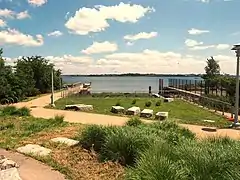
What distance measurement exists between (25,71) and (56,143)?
28.1 m

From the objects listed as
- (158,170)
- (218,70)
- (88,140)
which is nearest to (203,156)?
(158,170)

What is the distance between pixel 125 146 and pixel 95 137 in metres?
1.29

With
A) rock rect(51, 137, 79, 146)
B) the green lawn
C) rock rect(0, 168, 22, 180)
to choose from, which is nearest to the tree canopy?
the green lawn

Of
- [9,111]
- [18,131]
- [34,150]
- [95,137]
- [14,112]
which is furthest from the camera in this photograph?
[9,111]

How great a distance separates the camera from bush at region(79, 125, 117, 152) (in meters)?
7.00

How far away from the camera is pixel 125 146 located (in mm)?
6094

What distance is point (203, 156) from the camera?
4.62 m

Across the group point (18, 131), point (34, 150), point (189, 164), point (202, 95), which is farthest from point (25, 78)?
point (189, 164)

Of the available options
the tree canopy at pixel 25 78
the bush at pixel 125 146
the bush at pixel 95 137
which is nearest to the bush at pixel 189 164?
the bush at pixel 125 146

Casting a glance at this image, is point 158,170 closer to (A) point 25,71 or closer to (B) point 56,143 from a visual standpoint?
(B) point 56,143

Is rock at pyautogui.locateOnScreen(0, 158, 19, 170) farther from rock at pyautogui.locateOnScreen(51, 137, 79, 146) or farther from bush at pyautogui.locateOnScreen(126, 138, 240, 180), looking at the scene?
bush at pyautogui.locateOnScreen(126, 138, 240, 180)

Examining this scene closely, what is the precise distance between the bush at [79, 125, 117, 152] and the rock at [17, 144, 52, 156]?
0.79 metres

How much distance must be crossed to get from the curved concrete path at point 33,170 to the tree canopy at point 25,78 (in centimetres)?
1982

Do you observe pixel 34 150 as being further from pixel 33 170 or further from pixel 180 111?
pixel 180 111
